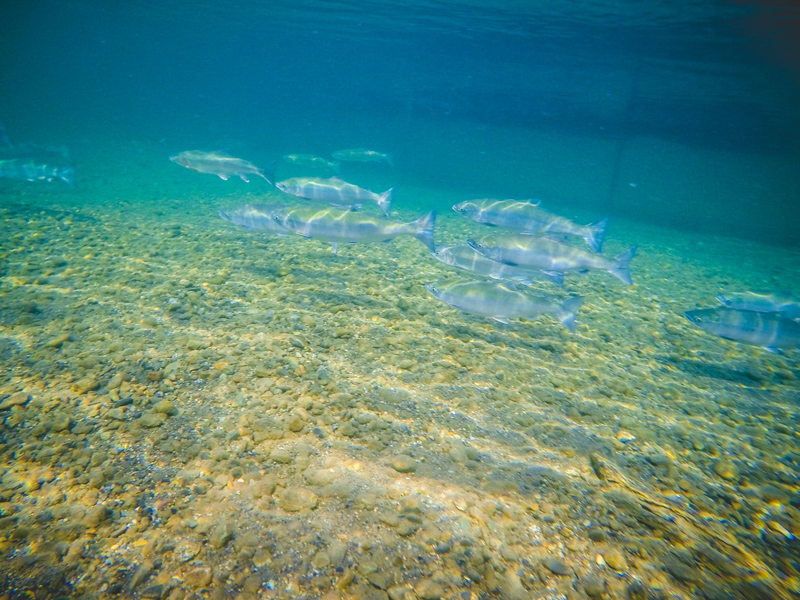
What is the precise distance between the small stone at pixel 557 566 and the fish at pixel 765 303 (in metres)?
A: 5.97

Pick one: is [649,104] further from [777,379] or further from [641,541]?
[641,541]

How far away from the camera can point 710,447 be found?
3518 mm

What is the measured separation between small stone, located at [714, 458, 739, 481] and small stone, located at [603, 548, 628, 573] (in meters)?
1.78

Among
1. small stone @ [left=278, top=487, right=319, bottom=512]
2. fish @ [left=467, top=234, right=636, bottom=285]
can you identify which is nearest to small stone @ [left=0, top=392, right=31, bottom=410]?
small stone @ [left=278, top=487, right=319, bottom=512]

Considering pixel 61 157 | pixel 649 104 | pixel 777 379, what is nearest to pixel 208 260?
pixel 777 379

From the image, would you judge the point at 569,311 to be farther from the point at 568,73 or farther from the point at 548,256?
the point at 568,73

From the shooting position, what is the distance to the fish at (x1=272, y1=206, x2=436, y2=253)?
532 centimetres

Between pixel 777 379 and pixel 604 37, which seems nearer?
pixel 777 379

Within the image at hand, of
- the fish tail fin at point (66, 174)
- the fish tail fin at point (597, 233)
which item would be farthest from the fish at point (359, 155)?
the fish tail fin at point (597, 233)

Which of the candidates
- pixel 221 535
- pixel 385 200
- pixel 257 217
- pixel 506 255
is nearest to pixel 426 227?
pixel 506 255

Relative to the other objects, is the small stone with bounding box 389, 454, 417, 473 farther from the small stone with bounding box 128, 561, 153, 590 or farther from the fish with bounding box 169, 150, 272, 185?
the fish with bounding box 169, 150, 272, 185

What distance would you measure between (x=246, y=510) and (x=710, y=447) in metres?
4.30

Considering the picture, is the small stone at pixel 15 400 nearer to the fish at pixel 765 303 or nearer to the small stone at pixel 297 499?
the small stone at pixel 297 499

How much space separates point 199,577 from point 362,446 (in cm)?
134
